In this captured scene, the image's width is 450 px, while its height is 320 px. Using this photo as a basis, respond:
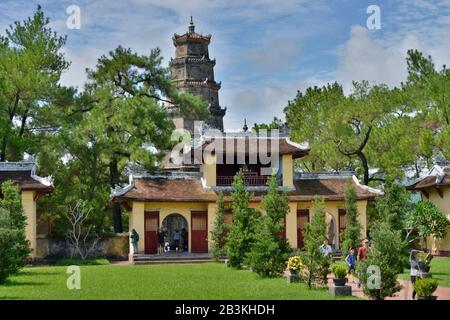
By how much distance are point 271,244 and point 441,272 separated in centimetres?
615

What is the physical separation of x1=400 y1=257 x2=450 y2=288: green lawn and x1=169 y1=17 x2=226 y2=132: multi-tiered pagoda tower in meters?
26.0

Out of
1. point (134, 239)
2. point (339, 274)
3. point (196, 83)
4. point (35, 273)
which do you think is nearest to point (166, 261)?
point (134, 239)

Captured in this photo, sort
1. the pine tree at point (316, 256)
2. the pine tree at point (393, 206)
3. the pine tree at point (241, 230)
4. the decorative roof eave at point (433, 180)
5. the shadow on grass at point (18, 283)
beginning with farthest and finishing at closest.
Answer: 1. the decorative roof eave at point (433, 180)
2. the pine tree at point (241, 230)
3. the pine tree at point (393, 206)
4. the shadow on grass at point (18, 283)
5. the pine tree at point (316, 256)

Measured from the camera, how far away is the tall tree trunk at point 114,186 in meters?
37.9

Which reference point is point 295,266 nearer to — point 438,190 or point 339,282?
point 339,282

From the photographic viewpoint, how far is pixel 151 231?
113ft

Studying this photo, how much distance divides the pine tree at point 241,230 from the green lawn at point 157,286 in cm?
70

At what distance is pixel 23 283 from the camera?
836 inches

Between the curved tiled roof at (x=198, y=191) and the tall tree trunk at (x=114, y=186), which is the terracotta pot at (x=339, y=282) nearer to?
the curved tiled roof at (x=198, y=191)

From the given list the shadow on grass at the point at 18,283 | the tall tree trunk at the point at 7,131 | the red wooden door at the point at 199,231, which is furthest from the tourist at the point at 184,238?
the shadow on grass at the point at 18,283

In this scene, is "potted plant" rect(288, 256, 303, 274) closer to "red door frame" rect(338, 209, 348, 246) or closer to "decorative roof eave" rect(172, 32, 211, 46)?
"red door frame" rect(338, 209, 348, 246)

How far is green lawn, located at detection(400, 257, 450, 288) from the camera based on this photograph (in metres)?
21.7

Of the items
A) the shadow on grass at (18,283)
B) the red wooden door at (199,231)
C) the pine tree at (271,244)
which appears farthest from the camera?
the red wooden door at (199,231)
